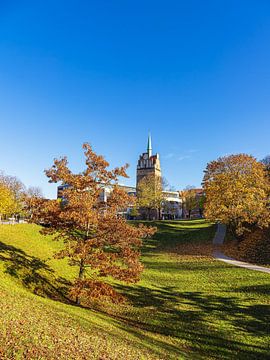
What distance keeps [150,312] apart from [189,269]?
1002 centimetres

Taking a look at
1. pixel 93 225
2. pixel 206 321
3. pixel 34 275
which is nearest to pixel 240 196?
pixel 206 321

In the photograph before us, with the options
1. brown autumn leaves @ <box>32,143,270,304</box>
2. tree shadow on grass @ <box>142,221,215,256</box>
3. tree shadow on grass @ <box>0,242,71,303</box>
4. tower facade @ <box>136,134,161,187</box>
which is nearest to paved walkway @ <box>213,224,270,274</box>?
tree shadow on grass @ <box>142,221,215,256</box>

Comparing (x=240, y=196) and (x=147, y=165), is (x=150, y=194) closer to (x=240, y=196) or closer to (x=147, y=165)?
(x=147, y=165)

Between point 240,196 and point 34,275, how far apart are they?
22902 millimetres

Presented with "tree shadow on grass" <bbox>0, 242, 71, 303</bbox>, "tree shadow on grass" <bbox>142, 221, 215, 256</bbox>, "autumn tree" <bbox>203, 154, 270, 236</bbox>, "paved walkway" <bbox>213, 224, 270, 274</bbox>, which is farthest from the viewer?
"tree shadow on grass" <bbox>142, 221, 215, 256</bbox>

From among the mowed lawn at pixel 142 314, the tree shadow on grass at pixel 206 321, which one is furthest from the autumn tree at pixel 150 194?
the tree shadow on grass at pixel 206 321

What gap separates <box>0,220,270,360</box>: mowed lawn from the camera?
26.5 ft

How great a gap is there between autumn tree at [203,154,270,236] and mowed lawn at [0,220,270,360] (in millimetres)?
6706

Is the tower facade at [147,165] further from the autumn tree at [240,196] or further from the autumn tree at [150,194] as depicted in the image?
the autumn tree at [240,196]

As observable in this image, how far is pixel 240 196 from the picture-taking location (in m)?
31.4

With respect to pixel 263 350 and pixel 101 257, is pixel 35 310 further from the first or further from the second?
pixel 263 350

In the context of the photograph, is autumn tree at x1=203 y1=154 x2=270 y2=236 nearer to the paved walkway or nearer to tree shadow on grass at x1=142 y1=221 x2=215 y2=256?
the paved walkway

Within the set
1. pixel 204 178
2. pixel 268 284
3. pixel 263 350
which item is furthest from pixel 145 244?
pixel 263 350

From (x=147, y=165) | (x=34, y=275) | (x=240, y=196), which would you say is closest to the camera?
(x=34, y=275)
